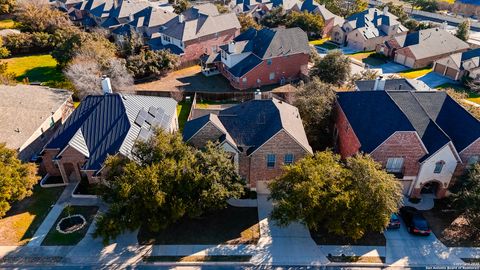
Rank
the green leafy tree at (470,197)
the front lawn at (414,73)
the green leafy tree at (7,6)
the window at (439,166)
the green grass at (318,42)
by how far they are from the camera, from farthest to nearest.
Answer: the green leafy tree at (7,6) < the green grass at (318,42) < the front lawn at (414,73) < the window at (439,166) < the green leafy tree at (470,197)

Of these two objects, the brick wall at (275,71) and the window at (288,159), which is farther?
the brick wall at (275,71)

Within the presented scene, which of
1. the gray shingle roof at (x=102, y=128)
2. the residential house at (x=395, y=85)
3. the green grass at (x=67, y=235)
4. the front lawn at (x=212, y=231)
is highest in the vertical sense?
the residential house at (x=395, y=85)

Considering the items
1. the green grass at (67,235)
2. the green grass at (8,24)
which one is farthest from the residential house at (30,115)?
the green grass at (8,24)

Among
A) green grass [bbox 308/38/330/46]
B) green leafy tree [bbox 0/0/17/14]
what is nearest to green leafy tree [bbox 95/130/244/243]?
green grass [bbox 308/38/330/46]

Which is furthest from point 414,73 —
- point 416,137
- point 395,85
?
point 416,137

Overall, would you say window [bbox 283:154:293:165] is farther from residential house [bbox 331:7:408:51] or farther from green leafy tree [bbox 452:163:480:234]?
residential house [bbox 331:7:408:51]

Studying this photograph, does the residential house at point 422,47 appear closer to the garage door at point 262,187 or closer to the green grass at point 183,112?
the green grass at point 183,112
